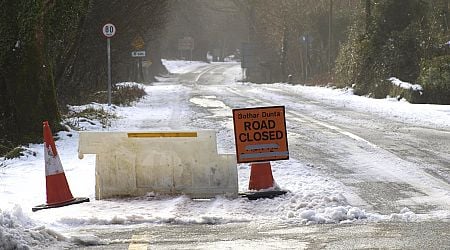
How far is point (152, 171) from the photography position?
8.33 meters

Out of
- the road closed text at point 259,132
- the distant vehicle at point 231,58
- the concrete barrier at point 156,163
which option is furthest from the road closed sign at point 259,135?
the distant vehicle at point 231,58

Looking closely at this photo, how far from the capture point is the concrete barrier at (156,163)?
27.1 feet

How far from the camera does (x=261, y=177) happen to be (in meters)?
8.29

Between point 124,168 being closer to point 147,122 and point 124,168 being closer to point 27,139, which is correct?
point 27,139

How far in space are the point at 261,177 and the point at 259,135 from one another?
0.50 m

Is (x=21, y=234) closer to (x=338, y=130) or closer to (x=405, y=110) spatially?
(x=338, y=130)

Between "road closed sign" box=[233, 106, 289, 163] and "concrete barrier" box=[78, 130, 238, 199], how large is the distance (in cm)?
20

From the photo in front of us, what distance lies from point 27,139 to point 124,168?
4819mm

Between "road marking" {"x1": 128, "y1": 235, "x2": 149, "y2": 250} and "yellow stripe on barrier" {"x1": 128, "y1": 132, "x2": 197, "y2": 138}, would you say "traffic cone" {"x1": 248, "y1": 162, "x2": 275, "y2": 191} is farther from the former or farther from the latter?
"road marking" {"x1": 128, "y1": 235, "x2": 149, "y2": 250}

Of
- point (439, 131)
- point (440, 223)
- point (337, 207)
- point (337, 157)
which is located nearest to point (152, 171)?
point (337, 207)

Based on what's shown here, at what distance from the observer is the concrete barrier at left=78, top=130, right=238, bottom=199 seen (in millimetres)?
8258

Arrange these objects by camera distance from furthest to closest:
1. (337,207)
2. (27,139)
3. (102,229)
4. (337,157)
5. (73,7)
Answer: (73,7), (27,139), (337,157), (337,207), (102,229)

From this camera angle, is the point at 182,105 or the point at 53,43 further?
the point at 182,105

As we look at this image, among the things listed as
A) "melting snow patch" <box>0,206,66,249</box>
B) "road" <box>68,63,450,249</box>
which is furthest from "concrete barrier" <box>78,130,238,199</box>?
"melting snow patch" <box>0,206,66,249</box>
